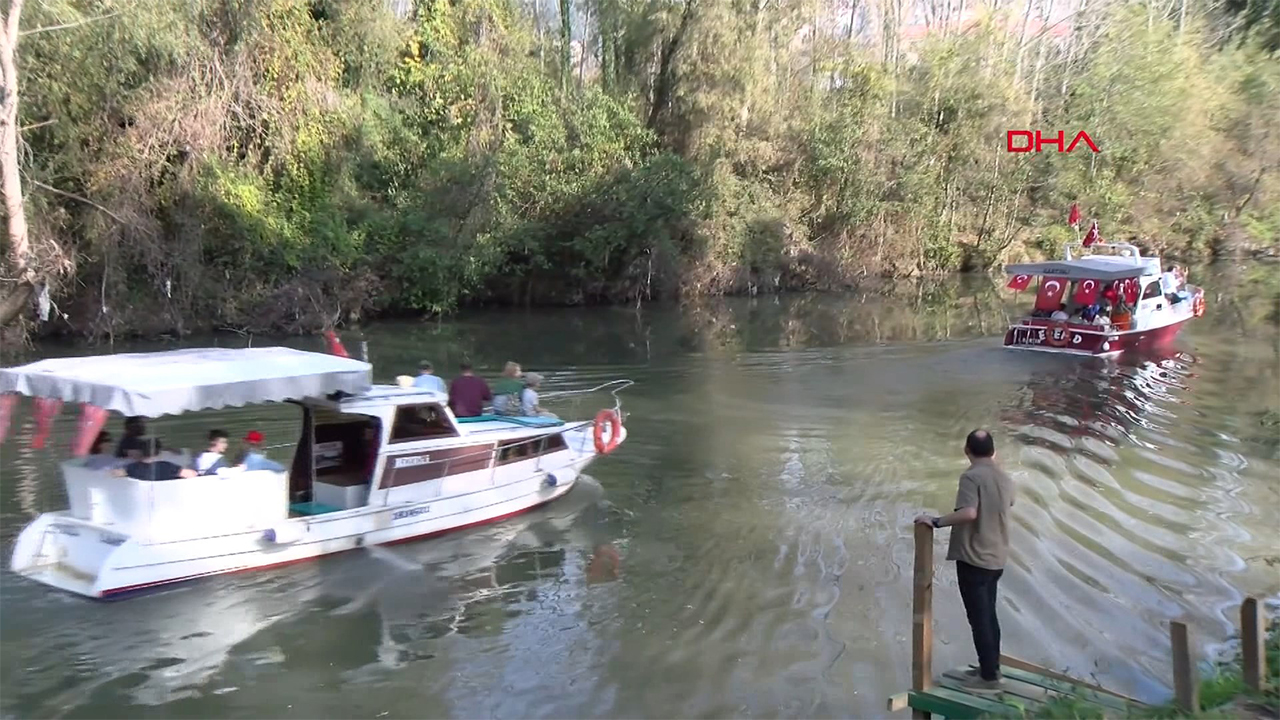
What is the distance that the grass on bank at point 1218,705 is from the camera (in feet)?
21.9

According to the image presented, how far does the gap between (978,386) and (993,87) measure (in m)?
26.1

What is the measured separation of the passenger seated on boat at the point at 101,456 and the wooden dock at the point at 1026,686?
7.64 metres

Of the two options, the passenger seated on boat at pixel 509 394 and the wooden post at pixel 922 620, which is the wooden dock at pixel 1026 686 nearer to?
the wooden post at pixel 922 620

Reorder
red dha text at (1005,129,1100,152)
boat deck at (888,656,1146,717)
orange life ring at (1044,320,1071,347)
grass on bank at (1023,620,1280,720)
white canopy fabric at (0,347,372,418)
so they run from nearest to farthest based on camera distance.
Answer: grass on bank at (1023,620,1280,720), boat deck at (888,656,1146,717), white canopy fabric at (0,347,372,418), orange life ring at (1044,320,1071,347), red dha text at (1005,129,1100,152)

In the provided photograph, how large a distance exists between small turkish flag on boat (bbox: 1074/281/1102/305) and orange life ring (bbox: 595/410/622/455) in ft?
53.0

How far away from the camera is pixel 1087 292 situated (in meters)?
26.8

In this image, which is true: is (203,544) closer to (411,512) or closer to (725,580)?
(411,512)

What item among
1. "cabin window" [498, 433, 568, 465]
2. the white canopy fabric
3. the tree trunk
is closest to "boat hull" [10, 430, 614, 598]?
"cabin window" [498, 433, 568, 465]

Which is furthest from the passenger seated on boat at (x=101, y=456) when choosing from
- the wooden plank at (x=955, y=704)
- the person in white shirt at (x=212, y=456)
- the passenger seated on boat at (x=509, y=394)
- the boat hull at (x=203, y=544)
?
the wooden plank at (x=955, y=704)

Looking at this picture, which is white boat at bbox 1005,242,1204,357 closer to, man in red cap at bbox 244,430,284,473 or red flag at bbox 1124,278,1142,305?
red flag at bbox 1124,278,1142,305

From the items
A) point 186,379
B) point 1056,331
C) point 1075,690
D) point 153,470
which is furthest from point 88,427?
point 1056,331

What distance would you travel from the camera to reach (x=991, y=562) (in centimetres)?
734

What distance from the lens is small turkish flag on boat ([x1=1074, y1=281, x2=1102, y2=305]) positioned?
26.6 m

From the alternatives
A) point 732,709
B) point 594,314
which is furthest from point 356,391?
point 594,314
